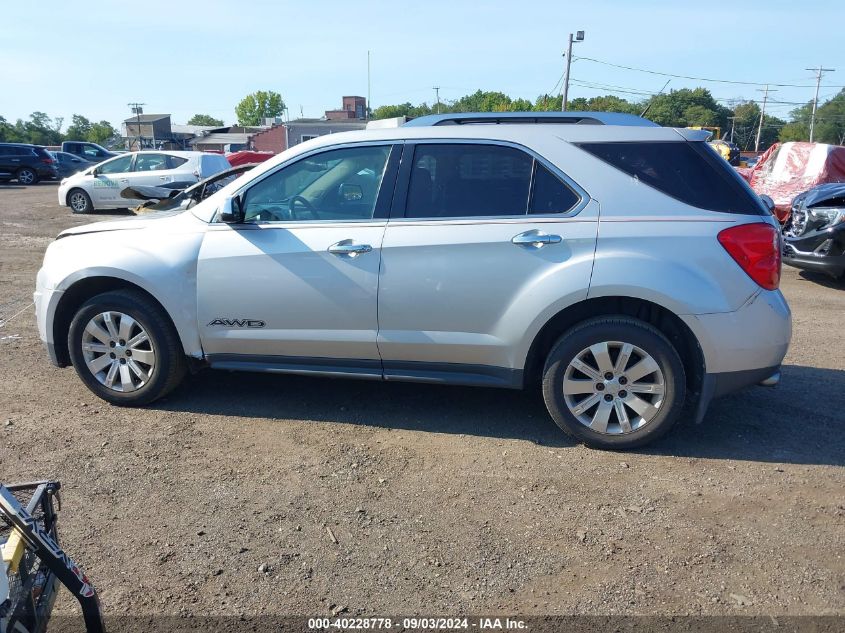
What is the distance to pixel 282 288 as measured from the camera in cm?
441

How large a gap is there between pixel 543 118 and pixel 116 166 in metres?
16.1

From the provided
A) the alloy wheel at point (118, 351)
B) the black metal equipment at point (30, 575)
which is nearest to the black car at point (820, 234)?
the alloy wheel at point (118, 351)

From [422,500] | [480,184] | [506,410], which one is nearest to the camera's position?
[422,500]

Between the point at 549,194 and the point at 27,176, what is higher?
the point at 549,194

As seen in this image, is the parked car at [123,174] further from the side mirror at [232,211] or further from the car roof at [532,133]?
the car roof at [532,133]

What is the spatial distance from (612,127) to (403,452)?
7.63 feet

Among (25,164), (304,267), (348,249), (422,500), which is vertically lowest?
(422,500)

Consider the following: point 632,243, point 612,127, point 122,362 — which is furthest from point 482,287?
point 122,362

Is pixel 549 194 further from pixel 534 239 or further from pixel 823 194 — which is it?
pixel 823 194

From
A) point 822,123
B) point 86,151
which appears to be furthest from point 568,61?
point 822,123

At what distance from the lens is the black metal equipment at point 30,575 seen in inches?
78.7

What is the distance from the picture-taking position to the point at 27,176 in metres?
29.0

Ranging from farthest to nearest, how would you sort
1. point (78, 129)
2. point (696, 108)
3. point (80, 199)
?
1. point (78, 129)
2. point (696, 108)
3. point (80, 199)

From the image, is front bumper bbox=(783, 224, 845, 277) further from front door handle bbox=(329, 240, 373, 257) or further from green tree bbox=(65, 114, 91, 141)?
green tree bbox=(65, 114, 91, 141)
